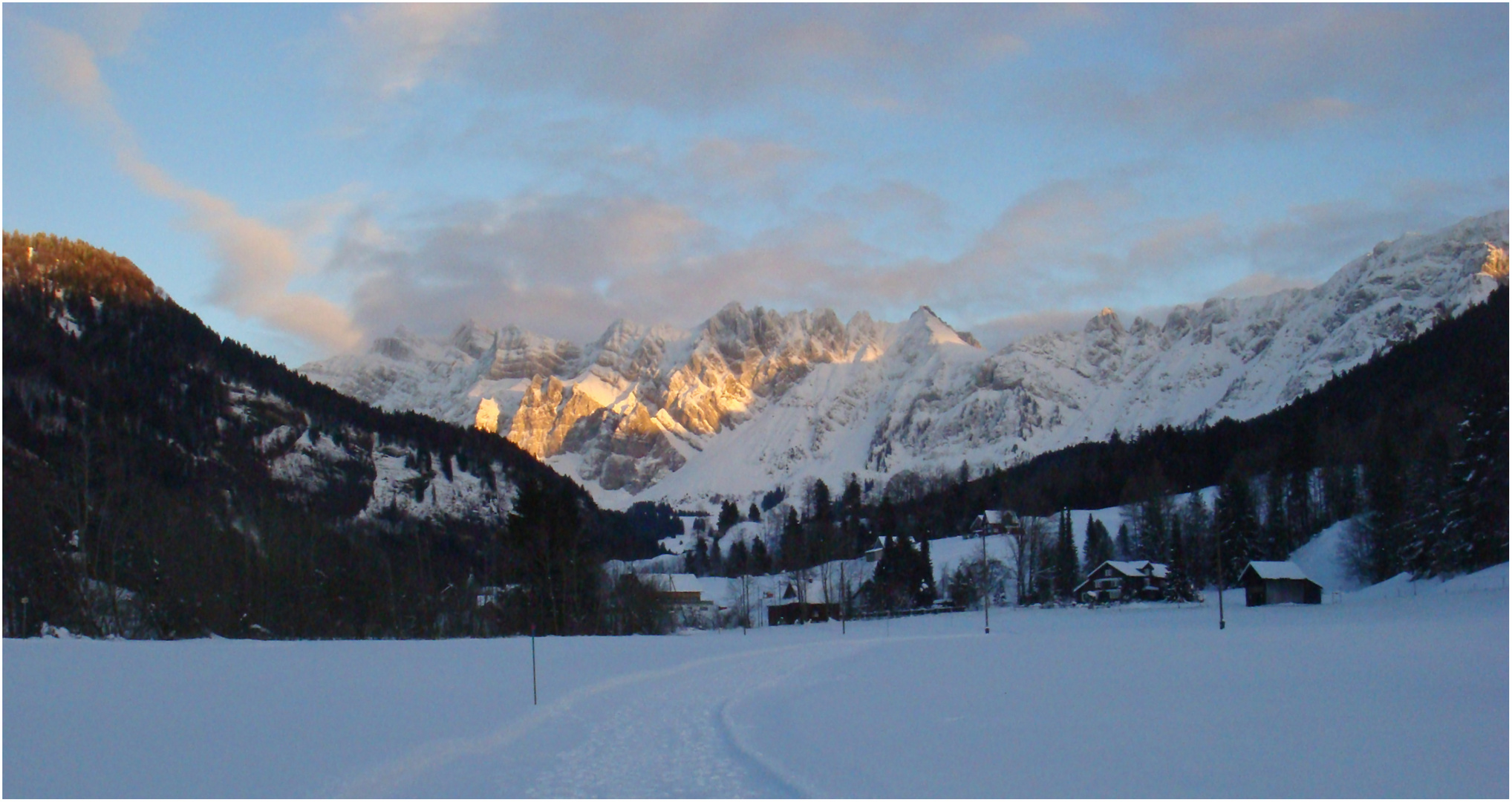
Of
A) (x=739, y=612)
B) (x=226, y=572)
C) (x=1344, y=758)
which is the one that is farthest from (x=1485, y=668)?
(x=739, y=612)

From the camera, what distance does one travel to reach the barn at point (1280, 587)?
223ft

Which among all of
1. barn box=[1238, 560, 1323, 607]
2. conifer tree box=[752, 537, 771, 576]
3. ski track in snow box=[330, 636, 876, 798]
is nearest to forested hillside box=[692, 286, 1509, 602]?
conifer tree box=[752, 537, 771, 576]

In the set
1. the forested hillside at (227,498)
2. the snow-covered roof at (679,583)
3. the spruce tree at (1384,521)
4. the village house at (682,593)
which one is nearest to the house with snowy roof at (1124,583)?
the spruce tree at (1384,521)

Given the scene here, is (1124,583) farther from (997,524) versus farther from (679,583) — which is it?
(679,583)

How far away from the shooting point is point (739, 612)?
91250 mm

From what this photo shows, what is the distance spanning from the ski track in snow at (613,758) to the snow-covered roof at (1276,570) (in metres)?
54.0

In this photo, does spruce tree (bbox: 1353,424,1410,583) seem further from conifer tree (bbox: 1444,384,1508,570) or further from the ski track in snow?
the ski track in snow

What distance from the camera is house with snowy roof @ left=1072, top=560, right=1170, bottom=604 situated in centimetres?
8325

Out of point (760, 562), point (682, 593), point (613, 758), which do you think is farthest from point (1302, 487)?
point (613, 758)

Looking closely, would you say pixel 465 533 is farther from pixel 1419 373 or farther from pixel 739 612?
pixel 1419 373

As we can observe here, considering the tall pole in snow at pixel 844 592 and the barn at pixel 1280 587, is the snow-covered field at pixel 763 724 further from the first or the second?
the tall pole in snow at pixel 844 592

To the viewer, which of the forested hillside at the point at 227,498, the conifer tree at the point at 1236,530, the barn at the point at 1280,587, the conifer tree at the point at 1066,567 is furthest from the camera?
the conifer tree at the point at 1066,567

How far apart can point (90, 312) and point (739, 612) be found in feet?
214

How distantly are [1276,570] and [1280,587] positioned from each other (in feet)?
3.69
